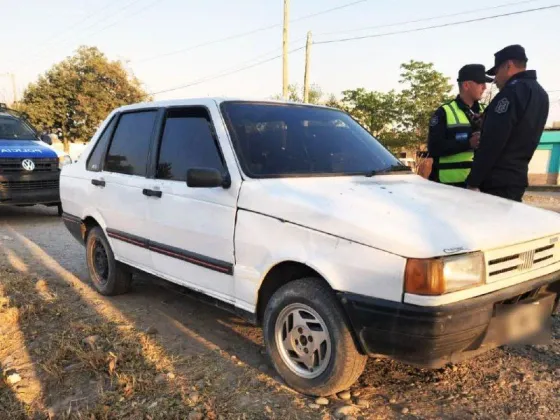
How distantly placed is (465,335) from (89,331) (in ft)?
8.59

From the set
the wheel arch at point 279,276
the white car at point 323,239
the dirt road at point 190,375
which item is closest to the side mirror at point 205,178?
the white car at point 323,239

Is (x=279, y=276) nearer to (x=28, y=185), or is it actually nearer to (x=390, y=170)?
(x=390, y=170)

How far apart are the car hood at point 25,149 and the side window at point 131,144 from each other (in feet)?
16.0

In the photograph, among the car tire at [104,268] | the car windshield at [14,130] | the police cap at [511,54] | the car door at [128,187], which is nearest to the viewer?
the police cap at [511,54]

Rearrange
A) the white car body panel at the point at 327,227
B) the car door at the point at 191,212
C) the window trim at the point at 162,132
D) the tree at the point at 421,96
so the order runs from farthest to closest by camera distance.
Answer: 1. the tree at the point at 421,96
2. the window trim at the point at 162,132
3. the car door at the point at 191,212
4. the white car body panel at the point at 327,227

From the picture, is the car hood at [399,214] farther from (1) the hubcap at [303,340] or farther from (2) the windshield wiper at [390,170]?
(1) the hubcap at [303,340]

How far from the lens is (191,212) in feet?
10.4

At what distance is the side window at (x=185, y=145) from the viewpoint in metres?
3.24

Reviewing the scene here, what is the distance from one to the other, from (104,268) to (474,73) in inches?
148

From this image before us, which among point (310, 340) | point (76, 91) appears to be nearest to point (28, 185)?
point (310, 340)

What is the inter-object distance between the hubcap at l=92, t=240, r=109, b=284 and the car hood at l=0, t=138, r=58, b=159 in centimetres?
465

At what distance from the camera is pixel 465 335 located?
2.24 metres

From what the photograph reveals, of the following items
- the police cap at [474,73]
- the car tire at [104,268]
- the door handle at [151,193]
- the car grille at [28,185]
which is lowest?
the car tire at [104,268]

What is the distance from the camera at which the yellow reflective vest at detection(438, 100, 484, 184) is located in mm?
4117
